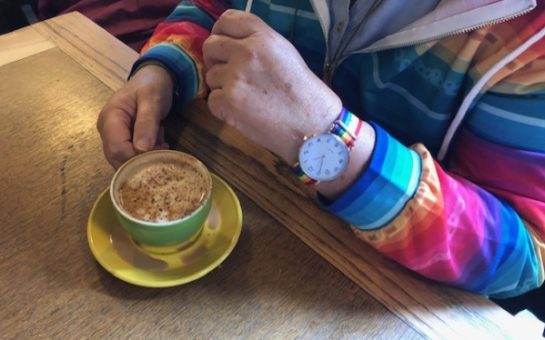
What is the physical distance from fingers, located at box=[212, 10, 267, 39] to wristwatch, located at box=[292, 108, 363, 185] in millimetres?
162

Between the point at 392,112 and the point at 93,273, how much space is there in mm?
515

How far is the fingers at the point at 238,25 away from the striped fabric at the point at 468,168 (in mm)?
155

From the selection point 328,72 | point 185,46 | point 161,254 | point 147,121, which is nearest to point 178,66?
point 185,46

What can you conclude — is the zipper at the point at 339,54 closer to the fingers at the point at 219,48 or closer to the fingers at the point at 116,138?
the fingers at the point at 219,48

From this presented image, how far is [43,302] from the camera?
22.5 inches

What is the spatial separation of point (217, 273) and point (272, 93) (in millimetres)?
237

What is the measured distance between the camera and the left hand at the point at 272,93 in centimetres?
63

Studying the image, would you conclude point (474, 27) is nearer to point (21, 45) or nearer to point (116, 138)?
point (116, 138)

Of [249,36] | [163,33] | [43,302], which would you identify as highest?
[249,36]

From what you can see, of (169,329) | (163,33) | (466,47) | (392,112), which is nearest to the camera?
(169,329)

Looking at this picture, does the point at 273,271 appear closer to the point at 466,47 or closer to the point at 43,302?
the point at 43,302

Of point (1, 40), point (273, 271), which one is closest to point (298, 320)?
point (273, 271)

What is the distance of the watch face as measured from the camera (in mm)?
607

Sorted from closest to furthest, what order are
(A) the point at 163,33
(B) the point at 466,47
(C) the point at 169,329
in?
Answer: (C) the point at 169,329 < (B) the point at 466,47 < (A) the point at 163,33
